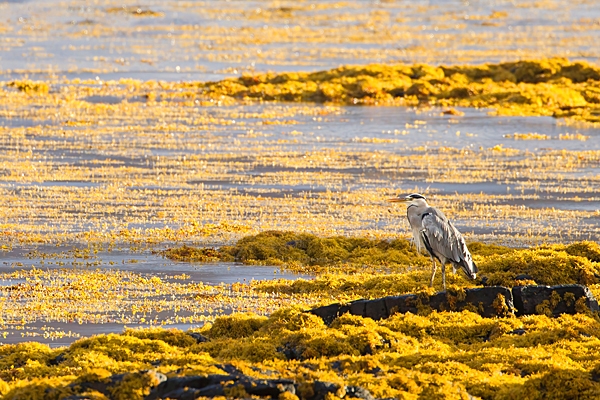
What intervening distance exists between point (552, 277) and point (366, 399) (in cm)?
719

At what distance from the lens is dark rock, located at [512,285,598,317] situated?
50.4 ft

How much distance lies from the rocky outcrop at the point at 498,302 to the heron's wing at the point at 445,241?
400mm

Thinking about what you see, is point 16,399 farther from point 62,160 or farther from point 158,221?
point 62,160

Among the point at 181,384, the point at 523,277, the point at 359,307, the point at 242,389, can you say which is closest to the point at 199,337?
the point at 359,307

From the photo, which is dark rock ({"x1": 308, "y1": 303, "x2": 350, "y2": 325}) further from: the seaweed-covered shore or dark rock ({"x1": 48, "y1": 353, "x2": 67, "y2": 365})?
dark rock ({"x1": 48, "y1": 353, "x2": 67, "y2": 365})

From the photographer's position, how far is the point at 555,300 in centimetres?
1541

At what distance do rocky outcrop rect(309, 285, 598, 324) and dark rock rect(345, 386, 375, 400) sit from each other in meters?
4.41

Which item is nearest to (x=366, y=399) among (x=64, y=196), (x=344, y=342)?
(x=344, y=342)

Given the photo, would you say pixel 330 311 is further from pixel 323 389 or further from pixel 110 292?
pixel 110 292

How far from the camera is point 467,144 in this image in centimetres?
3781

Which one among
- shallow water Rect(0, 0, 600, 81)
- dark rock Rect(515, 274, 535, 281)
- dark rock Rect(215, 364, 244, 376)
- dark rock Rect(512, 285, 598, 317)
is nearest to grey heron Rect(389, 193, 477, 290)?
dark rock Rect(512, 285, 598, 317)

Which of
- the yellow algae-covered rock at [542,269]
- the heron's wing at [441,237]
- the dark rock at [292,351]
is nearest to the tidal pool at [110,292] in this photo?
the dark rock at [292,351]

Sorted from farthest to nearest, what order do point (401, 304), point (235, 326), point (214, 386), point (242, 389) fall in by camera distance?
point (401, 304)
point (235, 326)
point (214, 386)
point (242, 389)

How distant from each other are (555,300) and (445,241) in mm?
1660
